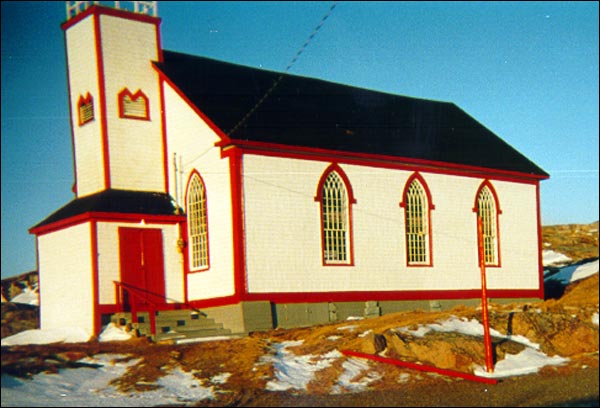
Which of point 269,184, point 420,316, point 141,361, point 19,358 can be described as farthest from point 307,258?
point 19,358

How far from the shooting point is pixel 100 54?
2530 cm

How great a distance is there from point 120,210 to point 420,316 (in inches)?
355

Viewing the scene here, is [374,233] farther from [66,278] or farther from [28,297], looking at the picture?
[28,297]

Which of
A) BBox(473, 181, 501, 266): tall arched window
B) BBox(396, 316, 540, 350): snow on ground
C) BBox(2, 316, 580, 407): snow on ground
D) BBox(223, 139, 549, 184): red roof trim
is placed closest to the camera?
BBox(2, 316, 580, 407): snow on ground

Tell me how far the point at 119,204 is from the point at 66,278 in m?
2.66

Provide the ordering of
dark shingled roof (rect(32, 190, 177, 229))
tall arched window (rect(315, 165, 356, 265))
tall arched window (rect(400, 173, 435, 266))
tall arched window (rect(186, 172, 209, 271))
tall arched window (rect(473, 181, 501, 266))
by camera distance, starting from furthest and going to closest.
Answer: tall arched window (rect(473, 181, 501, 266))
tall arched window (rect(400, 173, 435, 266))
tall arched window (rect(315, 165, 356, 265))
tall arched window (rect(186, 172, 209, 271))
dark shingled roof (rect(32, 190, 177, 229))

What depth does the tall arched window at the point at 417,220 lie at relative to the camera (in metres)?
27.7

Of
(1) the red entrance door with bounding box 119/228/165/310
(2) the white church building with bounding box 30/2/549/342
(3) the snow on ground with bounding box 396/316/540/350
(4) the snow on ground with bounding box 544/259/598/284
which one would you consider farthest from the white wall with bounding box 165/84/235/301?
(4) the snow on ground with bounding box 544/259/598/284

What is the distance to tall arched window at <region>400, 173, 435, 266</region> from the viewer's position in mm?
27672

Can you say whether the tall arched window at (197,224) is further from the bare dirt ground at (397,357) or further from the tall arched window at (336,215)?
the bare dirt ground at (397,357)

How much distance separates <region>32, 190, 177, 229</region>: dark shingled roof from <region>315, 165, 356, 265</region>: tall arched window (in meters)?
4.55

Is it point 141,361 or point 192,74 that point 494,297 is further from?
point 141,361

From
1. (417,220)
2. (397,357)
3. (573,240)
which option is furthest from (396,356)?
(573,240)

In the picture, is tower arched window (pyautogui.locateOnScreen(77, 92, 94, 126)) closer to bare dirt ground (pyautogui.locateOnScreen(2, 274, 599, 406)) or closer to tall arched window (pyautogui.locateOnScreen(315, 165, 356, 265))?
tall arched window (pyautogui.locateOnScreen(315, 165, 356, 265))
